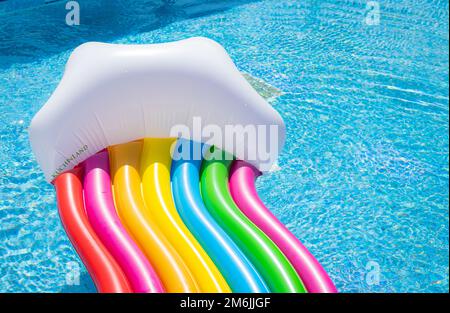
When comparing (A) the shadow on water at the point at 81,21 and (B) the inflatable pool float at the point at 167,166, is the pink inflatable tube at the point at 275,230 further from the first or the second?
(A) the shadow on water at the point at 81,21

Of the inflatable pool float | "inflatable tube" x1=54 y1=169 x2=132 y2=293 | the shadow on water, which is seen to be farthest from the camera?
the shadow on water

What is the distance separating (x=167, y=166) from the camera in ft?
10.7

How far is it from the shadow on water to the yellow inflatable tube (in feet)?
8.46

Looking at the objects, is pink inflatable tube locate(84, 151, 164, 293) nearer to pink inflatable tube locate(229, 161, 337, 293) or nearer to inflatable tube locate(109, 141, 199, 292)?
inflatable tube locate(109, 141, 199, 292)

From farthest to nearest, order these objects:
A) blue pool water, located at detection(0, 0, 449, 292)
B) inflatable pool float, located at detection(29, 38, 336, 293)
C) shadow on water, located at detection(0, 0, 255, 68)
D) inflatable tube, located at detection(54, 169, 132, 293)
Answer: shadow on water, located at detection(0, 0, 255, 68) < blue pool water, located at detection(0, 0, 449, 292) < inflatable pool float, located at detection(29, 38, 336, 293) < inflatable tube, located at detection(54, 169, 132, 293)

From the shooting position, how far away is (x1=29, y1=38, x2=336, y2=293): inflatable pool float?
265 centimetres

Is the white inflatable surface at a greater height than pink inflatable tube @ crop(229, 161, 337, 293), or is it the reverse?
the white inflatable surface

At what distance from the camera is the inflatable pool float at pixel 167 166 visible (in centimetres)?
265

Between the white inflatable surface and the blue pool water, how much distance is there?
580mm

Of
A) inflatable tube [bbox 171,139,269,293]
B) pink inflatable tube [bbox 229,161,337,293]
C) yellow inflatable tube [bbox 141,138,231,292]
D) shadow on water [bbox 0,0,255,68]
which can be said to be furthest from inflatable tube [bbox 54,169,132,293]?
shadow on water [bbox 0,0,255,68]

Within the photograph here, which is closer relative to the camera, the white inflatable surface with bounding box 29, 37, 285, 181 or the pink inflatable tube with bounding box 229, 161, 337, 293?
the pink inflatable tube with bounding box 229, 161, 337, 293

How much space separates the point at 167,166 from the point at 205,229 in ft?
1.83
